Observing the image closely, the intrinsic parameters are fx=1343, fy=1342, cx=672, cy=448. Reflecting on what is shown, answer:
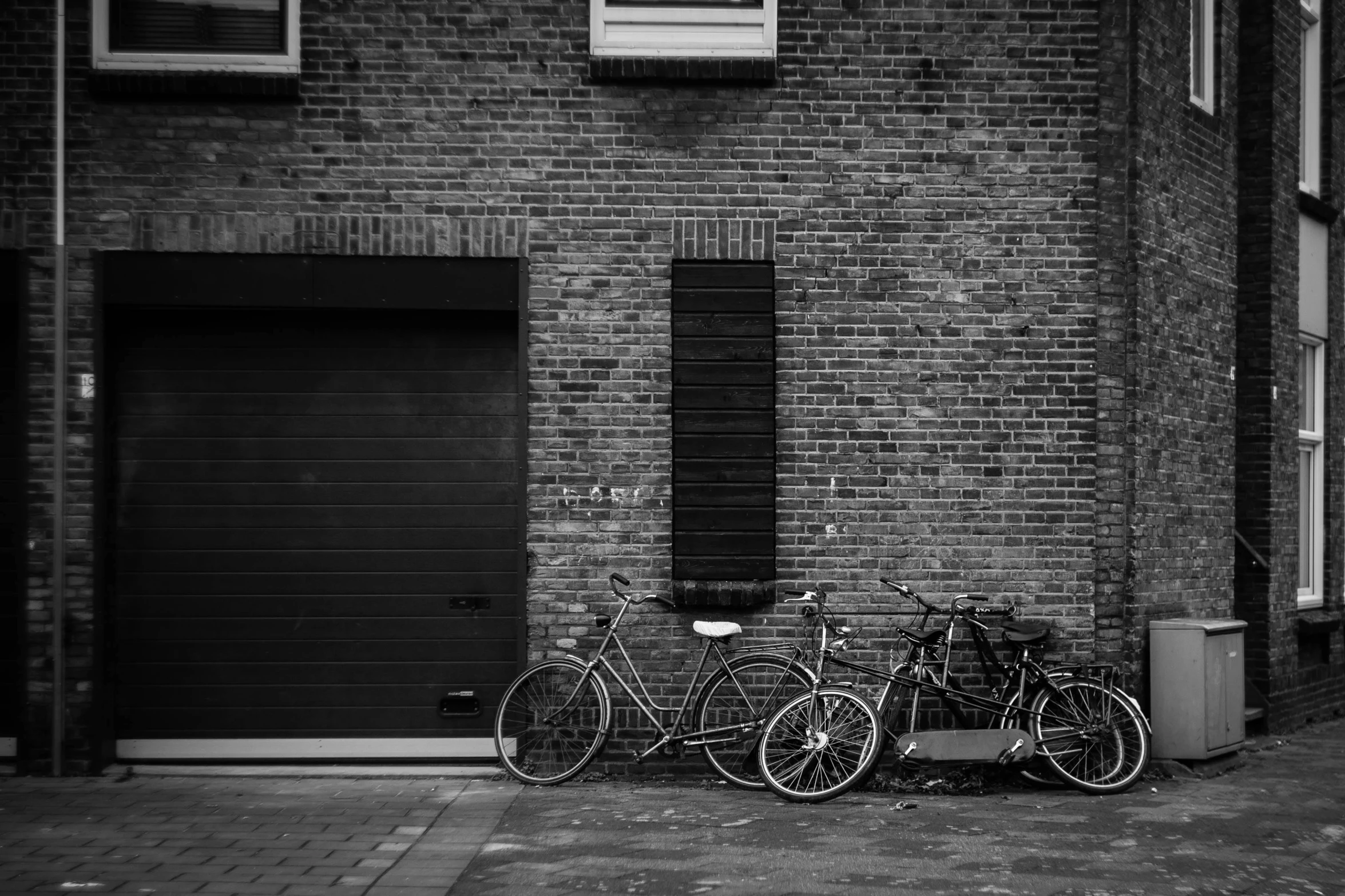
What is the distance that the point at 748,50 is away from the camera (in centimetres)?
899

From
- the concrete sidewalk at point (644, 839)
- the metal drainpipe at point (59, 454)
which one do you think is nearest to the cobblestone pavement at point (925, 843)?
the concrete sidewalk at point (644, 839)

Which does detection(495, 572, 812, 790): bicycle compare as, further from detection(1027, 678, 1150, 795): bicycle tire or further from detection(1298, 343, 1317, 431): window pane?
detection(1298, 343, 1317, 431): window pane

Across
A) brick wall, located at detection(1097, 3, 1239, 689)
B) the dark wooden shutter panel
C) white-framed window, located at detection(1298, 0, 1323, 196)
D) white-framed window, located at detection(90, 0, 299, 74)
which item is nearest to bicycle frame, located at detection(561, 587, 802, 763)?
the dark wooden shutter panel

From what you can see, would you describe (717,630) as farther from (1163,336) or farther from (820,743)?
(1163,336)

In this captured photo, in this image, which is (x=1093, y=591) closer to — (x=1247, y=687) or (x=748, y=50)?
(x=1247, y=687)

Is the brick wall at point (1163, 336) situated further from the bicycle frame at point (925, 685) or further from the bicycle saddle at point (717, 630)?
the bicycle saddle at point (717, 630)

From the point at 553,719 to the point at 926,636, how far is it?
2.43m

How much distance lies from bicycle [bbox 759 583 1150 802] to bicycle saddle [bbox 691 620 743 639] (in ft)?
1.73

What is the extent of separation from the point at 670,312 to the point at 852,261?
127cm

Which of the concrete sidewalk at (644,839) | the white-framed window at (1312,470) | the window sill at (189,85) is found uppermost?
the window sill at (189,85)

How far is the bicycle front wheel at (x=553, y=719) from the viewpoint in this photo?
855cm

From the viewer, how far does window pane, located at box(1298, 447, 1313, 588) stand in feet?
41.2

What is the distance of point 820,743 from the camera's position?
8109 mm

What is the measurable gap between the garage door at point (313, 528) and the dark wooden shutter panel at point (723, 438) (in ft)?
3.76
